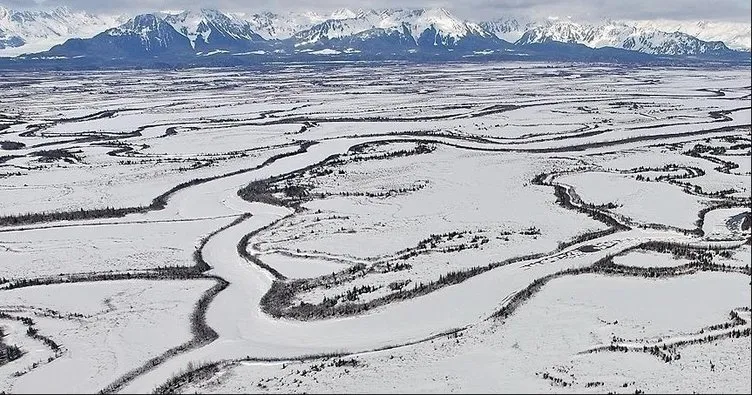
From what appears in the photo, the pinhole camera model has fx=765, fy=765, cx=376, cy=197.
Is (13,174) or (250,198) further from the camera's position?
(13,174)

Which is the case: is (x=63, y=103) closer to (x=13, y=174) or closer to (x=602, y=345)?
(x=13, y=174)

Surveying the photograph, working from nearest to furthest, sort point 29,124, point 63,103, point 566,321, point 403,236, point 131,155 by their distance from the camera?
point 566,321, point 403,236, point 131,155, point 29,124, point 63,103

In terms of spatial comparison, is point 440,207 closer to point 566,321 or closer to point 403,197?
point 403,197

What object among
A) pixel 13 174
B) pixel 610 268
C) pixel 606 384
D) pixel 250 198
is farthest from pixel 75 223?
pixel 606 384

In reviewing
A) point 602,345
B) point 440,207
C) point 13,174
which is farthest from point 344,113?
point 602,345

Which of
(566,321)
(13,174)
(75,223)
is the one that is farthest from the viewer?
(13,174)

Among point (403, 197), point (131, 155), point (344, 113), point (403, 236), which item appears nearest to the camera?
point (403, 236)
